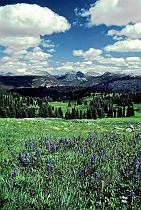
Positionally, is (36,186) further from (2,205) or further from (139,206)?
(139,206)

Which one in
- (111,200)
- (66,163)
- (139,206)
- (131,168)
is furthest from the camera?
(66,163)

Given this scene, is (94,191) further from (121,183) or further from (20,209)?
(20,209)

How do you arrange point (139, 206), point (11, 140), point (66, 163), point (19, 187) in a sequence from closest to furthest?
point (139, 206)
point (19, 187)
point (66, 163)
point (11, 140)

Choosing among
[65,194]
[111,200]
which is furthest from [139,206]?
[65,194]

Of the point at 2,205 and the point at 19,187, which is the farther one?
the point at 19,187

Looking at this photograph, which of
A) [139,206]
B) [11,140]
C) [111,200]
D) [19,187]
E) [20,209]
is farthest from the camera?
[11,140]

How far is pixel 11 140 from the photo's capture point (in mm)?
14562

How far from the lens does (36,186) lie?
7453 mm

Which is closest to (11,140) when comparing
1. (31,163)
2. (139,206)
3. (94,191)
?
(31,163)

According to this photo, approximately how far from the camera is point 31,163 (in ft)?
32.2

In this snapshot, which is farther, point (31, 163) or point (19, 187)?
point (31, 163)

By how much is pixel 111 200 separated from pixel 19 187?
108 inches

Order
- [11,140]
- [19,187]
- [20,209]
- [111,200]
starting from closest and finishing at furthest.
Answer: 1. [20,209]
2. [111,200]
3. [19,187]
4. [11,140]

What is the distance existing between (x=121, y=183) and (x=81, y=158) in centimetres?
286
